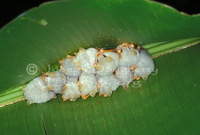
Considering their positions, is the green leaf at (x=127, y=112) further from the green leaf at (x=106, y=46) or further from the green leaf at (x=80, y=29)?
the green leaf at (x=80, y=29)

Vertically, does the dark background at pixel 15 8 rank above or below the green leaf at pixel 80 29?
above

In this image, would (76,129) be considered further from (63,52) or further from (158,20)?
(158,20)

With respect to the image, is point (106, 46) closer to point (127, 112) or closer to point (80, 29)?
point (80, 29)

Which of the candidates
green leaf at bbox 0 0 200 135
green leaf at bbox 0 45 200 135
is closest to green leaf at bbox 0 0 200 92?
green leaf at bbox 0 0 200 135

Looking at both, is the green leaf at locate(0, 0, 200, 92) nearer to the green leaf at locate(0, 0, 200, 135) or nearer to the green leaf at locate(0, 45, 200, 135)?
the green leaf at locate(0, 0, 200, 135)

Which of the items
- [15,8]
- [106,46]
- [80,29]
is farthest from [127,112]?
[15,8]

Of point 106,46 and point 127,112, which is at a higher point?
point 106,46

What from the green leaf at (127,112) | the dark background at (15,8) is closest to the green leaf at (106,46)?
the green leaf at (127,112)

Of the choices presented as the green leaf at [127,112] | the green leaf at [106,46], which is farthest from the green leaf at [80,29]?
the green leaf at [127,112]

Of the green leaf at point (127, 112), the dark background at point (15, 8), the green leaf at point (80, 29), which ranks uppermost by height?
the dark background at point (15, 8)

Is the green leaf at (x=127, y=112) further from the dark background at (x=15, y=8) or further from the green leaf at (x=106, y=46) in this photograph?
the dark background at (x=15, y=8)
